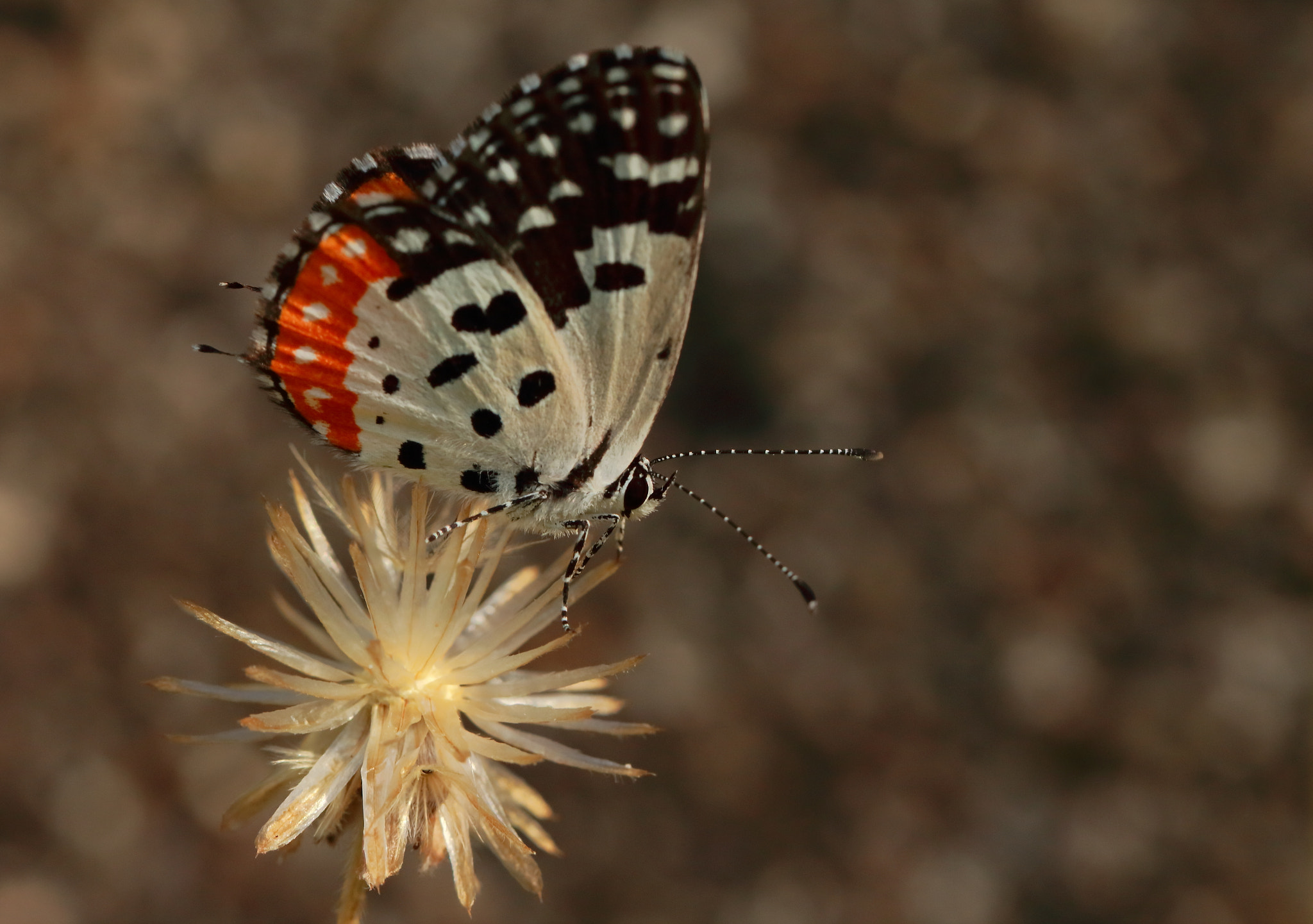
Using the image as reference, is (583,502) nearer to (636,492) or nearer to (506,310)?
(636,492)

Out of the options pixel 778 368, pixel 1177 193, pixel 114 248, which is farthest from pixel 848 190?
pixel 114 248

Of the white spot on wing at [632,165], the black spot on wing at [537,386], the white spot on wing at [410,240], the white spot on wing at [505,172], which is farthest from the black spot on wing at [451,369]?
the white spot on wing at [632,165]

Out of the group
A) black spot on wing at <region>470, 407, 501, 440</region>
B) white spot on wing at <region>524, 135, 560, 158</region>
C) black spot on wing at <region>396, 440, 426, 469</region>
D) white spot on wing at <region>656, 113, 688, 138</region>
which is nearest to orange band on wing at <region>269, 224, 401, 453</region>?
black spot on wing at <region>396, 440, 426, 469</region>

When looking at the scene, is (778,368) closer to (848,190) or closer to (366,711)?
(848,190)

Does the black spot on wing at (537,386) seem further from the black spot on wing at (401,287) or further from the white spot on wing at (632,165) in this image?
the white spot on wing at (632,165)

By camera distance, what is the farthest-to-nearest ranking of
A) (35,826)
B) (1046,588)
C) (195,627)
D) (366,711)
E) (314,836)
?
(1046,588) → (195,627) → (35,826) → (366,711) → (314,836)

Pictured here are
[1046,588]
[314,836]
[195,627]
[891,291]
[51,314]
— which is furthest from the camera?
[891,291]
